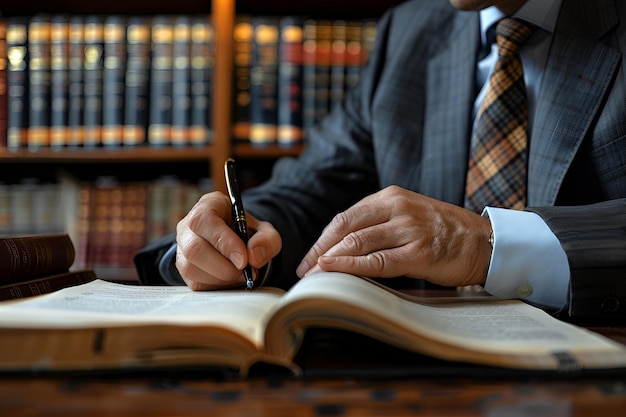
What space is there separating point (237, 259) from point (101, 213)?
120 centimetres

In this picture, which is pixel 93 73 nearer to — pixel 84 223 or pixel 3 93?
pixel 3 93

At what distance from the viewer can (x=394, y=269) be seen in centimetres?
73

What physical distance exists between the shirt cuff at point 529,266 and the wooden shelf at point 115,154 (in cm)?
111

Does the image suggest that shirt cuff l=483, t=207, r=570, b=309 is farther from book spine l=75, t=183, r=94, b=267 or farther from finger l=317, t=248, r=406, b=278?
book spine l=75, t=183, r=94, b=267

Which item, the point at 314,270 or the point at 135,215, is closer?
the point at 314,270

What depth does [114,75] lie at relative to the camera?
1782mm

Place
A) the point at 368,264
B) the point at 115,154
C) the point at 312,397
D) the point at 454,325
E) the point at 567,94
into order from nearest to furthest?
the point at 312,397
the point at 454,325
the point at 368,264
the point at 567,94
the point at 115,154

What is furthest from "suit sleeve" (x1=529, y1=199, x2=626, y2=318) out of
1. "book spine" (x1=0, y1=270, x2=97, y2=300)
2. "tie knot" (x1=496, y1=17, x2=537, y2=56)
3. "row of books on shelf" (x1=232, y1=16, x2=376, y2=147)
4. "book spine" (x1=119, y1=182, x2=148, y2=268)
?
"book spine" (x1=119, y1=182, x2=148, y2=268)

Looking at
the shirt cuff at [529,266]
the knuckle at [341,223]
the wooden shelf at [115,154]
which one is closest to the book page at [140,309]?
the knuckle at [341,223]

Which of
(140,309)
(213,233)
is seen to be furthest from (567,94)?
(140,309)

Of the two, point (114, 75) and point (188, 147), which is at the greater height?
point (114, 75)

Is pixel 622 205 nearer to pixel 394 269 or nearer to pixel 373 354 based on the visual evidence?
pixel 394 269

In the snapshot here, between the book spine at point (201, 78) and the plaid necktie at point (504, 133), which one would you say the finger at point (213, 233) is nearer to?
the plaid necktie at point (504, 133)

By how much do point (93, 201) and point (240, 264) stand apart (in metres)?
1.22
